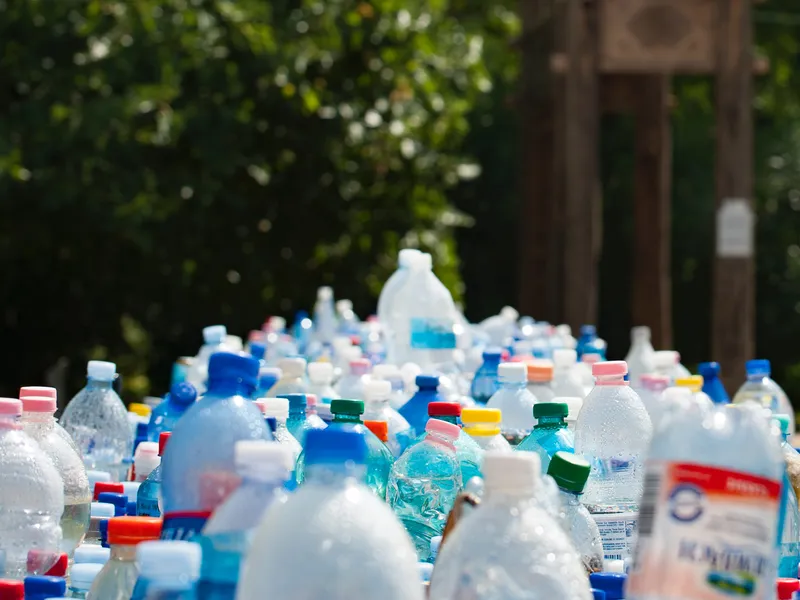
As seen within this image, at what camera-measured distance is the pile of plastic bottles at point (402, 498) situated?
5.77 feet

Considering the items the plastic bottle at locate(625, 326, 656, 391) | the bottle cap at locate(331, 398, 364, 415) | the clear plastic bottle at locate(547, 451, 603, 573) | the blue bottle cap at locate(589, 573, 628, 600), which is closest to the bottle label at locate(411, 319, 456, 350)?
the plastic bottle at locate(625, 326, 656, 391)

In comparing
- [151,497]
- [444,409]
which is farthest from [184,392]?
[444,409]

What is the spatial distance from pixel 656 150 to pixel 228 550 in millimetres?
10169

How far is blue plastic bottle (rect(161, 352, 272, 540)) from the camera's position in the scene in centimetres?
Result: 201

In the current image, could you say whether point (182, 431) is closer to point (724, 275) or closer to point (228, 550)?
point (228, 550)

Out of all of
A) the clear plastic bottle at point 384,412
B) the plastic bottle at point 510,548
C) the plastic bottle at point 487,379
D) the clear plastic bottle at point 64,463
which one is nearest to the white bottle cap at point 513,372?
the clear plastic bottle at point 384,412

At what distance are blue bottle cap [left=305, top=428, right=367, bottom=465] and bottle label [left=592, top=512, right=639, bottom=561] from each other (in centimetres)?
116

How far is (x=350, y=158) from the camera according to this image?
10.9 metres

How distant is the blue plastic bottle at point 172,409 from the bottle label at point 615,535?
0.92 meters

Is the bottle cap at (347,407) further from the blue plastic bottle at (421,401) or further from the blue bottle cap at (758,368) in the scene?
the blue bottle cap at (758,368)

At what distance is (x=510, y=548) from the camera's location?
73.7 inches

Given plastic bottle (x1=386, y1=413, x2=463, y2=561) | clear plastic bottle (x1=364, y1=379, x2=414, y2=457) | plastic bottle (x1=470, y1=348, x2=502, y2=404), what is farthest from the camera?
plastic bottle (x1=470, y1=348, x2=502, y2=404)

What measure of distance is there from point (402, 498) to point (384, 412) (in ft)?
1.98

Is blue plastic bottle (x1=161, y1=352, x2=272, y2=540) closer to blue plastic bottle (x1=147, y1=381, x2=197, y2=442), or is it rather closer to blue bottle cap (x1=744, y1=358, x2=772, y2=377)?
blue plastic bottle (x1=147, y1=381, x2=197, y2=442)
